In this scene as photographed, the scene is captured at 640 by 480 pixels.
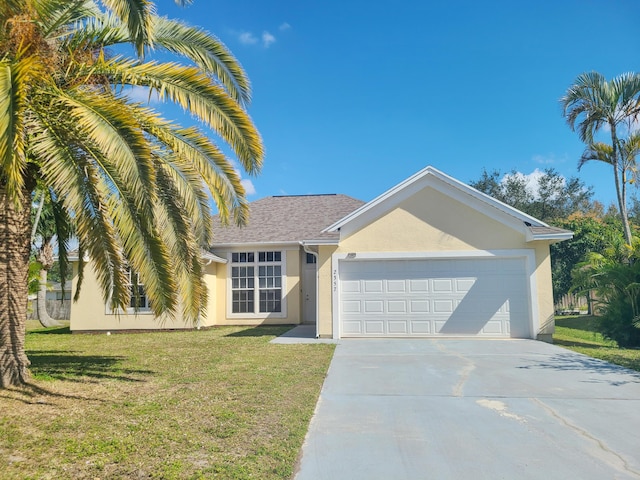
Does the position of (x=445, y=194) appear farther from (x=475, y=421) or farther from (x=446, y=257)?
(x=475, y=421)

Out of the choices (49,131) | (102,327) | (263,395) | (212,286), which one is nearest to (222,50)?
(49,131)

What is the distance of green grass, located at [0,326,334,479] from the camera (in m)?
4.13

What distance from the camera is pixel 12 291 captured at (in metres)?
7.04

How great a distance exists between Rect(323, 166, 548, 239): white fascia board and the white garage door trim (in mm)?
654

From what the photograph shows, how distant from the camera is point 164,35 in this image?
7562mm

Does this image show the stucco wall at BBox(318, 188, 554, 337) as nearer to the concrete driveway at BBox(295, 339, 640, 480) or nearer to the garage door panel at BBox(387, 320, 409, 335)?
the garage door panel at BBox(387, 320, 409, 335)

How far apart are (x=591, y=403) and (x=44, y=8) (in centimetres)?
938

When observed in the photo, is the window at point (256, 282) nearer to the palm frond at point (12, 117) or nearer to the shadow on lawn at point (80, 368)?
the shadow on lawn at point (80, 368)

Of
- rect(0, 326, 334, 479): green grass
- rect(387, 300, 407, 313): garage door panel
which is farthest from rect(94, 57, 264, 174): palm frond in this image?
rect(387, 300, 407, 313): garage door panel

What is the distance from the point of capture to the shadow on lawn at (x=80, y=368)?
7898mm

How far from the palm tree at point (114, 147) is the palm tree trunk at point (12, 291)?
0.02 metres

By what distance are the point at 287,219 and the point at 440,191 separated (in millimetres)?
8577

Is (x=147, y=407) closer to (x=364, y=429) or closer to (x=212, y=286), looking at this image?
(x=364, y=429)

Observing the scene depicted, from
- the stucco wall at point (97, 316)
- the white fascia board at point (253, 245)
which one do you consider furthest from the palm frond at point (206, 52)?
the stucco wall at point (97, 316)
